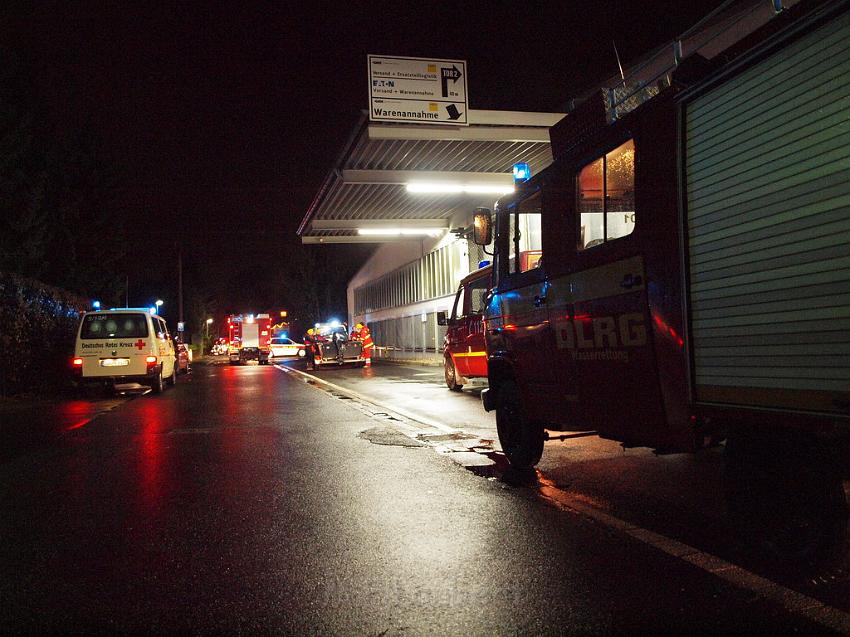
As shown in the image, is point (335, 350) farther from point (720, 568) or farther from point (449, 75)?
point (720, 568)

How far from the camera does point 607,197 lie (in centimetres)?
502

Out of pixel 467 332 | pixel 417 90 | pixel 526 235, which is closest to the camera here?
pixel 526 235

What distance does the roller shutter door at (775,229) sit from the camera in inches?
126

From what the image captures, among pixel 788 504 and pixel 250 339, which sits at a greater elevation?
pixel 250 339

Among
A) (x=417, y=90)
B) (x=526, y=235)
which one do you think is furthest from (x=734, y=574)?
(x=417, y=90)

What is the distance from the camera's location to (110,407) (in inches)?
579

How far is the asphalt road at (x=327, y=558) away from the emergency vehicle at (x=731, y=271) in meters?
0.71

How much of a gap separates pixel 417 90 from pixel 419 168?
5373 mm

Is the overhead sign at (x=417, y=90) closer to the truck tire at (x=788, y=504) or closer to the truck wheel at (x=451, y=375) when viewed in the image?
the truck wheel at (x=451, y=375)

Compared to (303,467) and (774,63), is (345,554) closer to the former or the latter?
(303,467)

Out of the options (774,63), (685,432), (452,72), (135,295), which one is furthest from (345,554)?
(135,295)

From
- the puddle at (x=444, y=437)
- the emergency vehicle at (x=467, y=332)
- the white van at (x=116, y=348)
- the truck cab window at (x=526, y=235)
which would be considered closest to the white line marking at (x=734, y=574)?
the truck cab window at (x=526, y=235)

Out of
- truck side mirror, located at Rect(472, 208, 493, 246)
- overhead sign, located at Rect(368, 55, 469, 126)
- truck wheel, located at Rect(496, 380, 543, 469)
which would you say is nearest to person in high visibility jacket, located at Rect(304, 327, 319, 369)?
overhead sign, located at Rect(368, 55, 469, 126)

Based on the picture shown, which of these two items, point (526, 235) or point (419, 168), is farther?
point (419, 168)
